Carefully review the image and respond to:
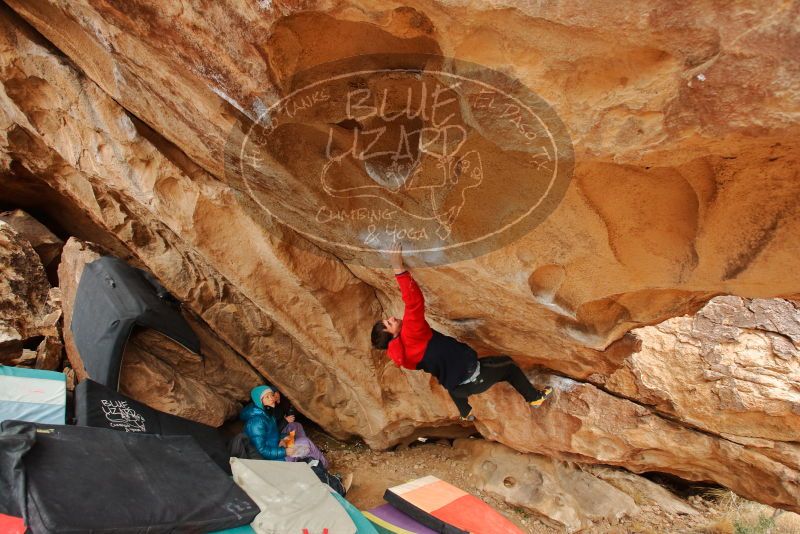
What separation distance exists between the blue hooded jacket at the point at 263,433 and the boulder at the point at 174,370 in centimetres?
26

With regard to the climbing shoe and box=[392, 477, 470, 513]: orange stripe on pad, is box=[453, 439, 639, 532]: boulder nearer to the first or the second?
box=[392, 477, 470, 513]: orange stripe on pad

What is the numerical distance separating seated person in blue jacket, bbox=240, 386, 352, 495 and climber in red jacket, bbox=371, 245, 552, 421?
160 centimetres

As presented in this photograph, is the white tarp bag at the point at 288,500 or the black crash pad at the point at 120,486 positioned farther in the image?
the white tarp bag at the point at 288,500

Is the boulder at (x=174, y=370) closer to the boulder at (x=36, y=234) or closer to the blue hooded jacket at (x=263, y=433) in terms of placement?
the blue hooded jacket at (x=263, y=433)

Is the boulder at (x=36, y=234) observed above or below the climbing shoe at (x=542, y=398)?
above

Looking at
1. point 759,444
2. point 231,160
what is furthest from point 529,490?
point 231,160

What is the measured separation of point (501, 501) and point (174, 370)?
308 cm

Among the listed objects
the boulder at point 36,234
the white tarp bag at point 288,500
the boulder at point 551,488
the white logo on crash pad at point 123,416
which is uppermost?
the boulder at point 36,234

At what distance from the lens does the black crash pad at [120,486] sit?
2.49m

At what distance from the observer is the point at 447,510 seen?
146 inches

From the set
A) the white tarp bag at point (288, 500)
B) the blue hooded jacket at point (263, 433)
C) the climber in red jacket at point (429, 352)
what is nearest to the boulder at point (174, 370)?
the blue hooded jacket at point (263, 433)

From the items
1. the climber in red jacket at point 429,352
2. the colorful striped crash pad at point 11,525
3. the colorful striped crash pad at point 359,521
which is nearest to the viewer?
the colorful striped crash pad at point 11,525

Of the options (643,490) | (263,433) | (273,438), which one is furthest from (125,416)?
(643,490)

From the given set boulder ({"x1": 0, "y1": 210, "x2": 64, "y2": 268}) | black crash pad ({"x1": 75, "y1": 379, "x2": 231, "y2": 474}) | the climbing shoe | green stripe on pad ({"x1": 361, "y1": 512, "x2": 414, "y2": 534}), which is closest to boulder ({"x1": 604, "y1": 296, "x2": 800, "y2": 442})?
the climbing shoe
